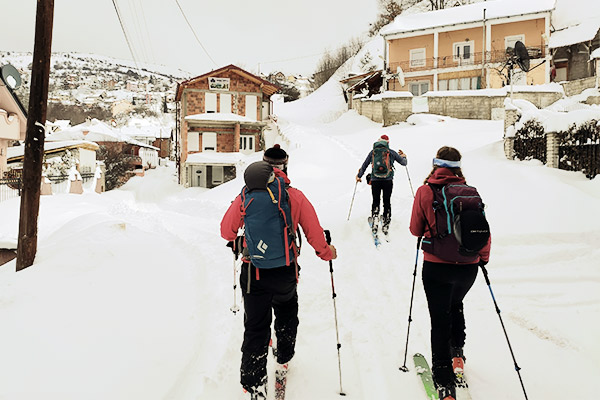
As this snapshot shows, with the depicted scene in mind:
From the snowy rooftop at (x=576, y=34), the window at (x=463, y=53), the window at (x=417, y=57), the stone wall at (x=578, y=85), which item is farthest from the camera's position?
the window at (x=417, y=57)

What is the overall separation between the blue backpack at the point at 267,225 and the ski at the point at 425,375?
5.41ft

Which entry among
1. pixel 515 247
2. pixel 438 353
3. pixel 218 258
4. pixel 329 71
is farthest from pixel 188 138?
pixel 329 71

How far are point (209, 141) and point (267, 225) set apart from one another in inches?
1114

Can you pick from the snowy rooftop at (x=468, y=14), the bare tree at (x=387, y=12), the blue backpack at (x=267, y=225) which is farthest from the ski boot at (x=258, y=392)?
the bare tree at (x=387, y=12)

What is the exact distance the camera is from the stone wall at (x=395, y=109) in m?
28.1

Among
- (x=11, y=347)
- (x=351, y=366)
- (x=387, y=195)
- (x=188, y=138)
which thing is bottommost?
(x=351, y=366)

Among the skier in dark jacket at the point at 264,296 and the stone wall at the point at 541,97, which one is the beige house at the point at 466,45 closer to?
the stone wall at the point at 541,97

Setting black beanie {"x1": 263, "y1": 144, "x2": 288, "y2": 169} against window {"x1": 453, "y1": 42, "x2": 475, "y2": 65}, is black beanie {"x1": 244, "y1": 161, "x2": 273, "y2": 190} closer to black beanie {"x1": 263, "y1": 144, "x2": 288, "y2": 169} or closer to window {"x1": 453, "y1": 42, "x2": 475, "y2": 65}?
black beanie {"x1": 263, "y1": 144, "x2": 288, "y2": 169}

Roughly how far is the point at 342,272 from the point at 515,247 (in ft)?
9.86

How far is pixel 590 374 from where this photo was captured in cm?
344

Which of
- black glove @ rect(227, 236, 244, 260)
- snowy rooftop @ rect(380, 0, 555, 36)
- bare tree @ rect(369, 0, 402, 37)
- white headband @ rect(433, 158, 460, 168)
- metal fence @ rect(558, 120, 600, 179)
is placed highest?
bare tree @ rect(369, 0, 402, 37)

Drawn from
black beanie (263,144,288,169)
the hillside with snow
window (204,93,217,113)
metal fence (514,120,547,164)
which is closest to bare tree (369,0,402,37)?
window (204,93,217,113)

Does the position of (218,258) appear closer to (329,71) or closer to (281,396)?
(281,396)

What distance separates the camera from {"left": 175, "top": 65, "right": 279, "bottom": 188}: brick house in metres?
29.1
